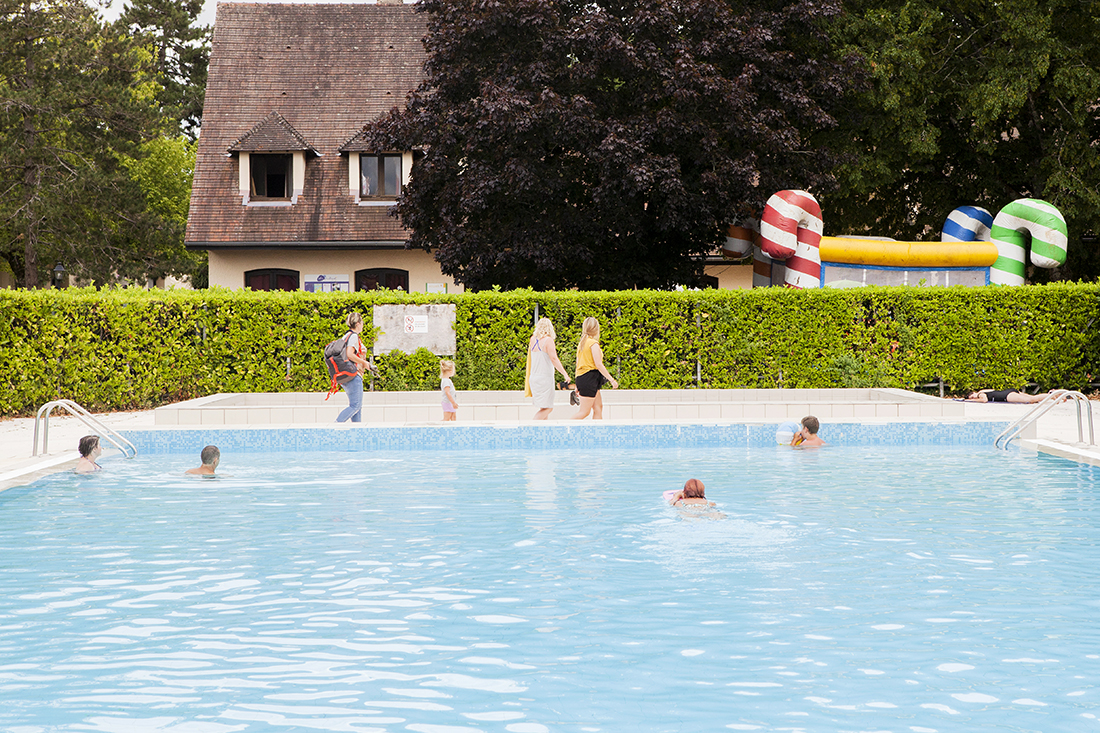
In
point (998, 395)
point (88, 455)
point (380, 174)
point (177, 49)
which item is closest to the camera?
point (88, 455)

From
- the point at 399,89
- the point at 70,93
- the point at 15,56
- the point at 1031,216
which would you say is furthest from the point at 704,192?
the point at 15,56

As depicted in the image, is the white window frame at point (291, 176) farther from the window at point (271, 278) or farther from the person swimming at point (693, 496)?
the person swimming at point (693, 496)

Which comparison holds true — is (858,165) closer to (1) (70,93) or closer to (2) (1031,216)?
(2) (1031,216)

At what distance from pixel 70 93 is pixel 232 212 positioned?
9.47 m

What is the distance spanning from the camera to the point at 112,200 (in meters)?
38.9

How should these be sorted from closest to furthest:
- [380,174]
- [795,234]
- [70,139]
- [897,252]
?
1. [795,234]
2. [897,252]
3. [380,174]
4. [70,139]

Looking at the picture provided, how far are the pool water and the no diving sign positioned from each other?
871cm

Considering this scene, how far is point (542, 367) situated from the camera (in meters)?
15.6

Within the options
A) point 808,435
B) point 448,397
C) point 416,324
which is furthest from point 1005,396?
point 448,397

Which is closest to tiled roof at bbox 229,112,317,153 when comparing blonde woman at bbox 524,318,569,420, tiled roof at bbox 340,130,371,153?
tiled roof at bbox 340,130,371,153

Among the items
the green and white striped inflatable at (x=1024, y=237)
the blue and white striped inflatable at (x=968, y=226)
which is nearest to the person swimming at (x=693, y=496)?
the green and white striped inflatable at (x=1024, y=237)

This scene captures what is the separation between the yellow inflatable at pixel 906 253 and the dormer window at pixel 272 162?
1603 cm

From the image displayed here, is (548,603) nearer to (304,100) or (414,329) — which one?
(414,329)

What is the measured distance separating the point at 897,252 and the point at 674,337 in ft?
23.0
